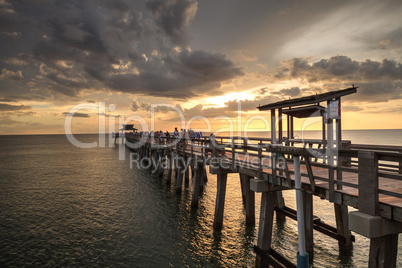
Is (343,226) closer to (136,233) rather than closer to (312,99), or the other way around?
(312,99)

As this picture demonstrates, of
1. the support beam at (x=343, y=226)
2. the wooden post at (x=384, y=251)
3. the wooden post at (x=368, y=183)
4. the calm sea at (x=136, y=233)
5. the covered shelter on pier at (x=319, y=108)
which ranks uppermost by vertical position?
the covered shelter on pier at (x=319, y=108)

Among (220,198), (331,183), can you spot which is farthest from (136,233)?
(331,183)

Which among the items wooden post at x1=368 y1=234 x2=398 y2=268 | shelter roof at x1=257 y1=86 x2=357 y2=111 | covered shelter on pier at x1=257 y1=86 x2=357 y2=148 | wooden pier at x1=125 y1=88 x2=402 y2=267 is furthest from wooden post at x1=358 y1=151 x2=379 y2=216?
shelter roof at x1=257 y1=86 x2=357 y2=111

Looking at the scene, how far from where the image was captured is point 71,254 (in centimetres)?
942

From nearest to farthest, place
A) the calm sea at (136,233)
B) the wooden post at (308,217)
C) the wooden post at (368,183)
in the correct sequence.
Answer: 1. the wooden post at (368,183)
2. the wooden post at (308,217)
3. the calm sea at (136,233)

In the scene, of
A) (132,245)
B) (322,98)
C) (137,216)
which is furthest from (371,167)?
(137,216)

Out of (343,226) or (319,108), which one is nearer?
(319,108)

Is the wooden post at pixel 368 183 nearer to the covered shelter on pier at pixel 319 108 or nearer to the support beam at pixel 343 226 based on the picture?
the covered shelter on pier at pixel 319 108

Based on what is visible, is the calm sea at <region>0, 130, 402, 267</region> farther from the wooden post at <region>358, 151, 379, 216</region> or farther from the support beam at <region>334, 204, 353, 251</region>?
the wooden post at <region>358, 151, 379, 216</region>

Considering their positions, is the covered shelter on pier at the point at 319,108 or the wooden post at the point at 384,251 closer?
the wooden post at the point at 384,251

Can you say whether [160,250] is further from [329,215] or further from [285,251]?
[329,215]

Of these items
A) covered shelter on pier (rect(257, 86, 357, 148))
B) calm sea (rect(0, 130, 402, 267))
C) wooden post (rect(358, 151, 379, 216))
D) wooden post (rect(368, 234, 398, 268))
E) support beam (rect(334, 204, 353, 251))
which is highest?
covered shelter on pier (rect(257, 86, 357, 148))

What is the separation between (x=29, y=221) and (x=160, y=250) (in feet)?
28.6

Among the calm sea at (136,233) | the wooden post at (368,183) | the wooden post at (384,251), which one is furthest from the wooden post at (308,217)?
the wooden post at (368,183)
